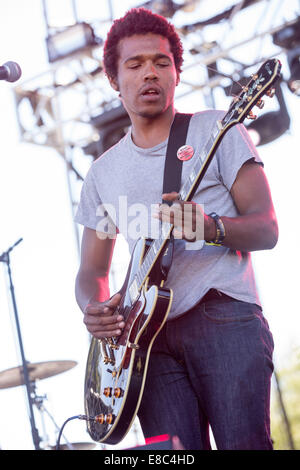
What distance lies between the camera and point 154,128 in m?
2.52

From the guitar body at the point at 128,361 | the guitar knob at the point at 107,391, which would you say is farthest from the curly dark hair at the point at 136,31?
the guitar knob at the point at 107,391

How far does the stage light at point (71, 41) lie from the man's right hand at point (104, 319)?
5.10m

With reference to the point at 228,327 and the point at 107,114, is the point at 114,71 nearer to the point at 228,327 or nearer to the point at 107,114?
the point at 228,327

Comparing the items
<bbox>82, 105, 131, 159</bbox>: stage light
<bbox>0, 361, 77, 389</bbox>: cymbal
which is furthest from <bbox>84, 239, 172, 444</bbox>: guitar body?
<bbox>82, 105, 131, 159</bbox>: stage light

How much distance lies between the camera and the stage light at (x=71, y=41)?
22.5 feet

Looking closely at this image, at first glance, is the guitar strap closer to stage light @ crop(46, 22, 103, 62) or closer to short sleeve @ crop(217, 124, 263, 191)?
short sleeve @ crop(217, 124, 263, 191)

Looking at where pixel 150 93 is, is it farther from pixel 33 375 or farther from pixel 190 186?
pixel 33 375

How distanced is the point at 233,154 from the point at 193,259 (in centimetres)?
41

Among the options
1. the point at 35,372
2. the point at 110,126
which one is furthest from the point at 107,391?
the point at 110,126

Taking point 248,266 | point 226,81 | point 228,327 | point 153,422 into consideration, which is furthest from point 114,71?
point 226,81

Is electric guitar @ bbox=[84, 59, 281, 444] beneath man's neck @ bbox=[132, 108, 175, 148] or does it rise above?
beneath

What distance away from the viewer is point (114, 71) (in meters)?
2.67

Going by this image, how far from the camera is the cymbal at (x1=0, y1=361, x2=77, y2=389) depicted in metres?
5.36

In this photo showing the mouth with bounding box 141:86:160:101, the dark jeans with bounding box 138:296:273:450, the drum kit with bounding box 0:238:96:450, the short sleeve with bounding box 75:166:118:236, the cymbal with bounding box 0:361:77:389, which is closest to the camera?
the dark jeans with bounding box 138:296:273:450
